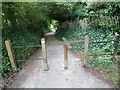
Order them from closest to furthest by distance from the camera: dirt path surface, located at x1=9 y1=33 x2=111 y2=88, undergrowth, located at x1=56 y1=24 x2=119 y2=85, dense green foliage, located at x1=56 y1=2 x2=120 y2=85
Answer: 1. dirt path surface, located at x1=9 y1=33 x2=111 y2=88
2. undergrowth, located at x1=56 y1=24 x2=119 y2=85
3. dense green foliage, located at x1=56 y1=2 x2=120 y2=85

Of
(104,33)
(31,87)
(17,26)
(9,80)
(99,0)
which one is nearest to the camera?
(31,87)

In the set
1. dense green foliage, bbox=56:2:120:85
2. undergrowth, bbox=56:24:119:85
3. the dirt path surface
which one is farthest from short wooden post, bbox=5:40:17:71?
undergrowth, bbox=56:24:119:85

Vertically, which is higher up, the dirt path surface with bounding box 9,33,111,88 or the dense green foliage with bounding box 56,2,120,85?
the dense green foliage with bounding box 56,2,120,85

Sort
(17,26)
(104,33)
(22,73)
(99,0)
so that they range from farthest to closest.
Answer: (17,26)
(99,0)
(104,33)
(22,73)

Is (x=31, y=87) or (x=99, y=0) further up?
(x=99, y=0)

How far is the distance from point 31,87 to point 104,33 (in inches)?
176

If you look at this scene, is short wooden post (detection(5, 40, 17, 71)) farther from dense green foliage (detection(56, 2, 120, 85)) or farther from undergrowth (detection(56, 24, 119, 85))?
undergrowth (detection(56, 24, 119, 85))

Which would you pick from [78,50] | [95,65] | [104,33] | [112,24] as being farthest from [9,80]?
[112,24]

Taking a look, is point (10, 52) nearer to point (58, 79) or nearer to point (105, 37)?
point (58, 79)

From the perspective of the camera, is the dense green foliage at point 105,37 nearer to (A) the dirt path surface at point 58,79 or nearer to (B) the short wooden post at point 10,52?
(A) the dirt path surface at point 58,79

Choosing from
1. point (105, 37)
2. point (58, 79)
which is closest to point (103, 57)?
point (105, 37)

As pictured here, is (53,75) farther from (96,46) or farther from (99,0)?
(99,0)

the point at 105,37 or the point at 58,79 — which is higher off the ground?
the point at 105,37

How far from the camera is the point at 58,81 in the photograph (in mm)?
2490
